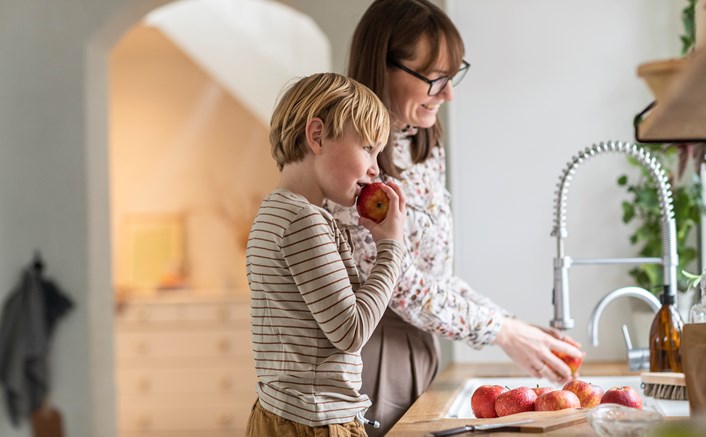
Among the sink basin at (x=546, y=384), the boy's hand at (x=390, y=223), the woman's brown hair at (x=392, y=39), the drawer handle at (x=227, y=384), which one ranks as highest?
the woman's brown hair at (x=392, y=39)

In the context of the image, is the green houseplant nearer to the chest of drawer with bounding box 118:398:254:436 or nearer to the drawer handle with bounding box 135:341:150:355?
the chest of drawer with bounding box 118:398:254:436

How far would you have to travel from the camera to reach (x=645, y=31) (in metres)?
2.53

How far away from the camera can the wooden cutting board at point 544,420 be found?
4.42 ft

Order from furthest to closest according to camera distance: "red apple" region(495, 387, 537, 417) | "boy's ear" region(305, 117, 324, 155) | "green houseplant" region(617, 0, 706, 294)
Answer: "green houseplant" region(617, 0, 706, 294) → "red apple" region(495, 387, 537, 417) → "boy's ear" region(305, 117, 324, 155)

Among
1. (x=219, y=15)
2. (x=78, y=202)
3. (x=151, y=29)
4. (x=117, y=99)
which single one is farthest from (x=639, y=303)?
(x=117, y=99)

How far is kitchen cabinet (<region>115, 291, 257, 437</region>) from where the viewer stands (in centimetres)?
519

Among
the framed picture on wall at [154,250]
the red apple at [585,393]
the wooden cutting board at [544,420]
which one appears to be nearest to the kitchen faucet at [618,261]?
the red apple at [585,393]

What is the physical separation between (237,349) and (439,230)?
3440 mm

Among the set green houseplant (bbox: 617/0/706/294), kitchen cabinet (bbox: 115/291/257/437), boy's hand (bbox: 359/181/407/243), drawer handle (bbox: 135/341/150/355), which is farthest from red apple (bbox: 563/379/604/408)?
drawer handle (bbox: 135/341/150/355)

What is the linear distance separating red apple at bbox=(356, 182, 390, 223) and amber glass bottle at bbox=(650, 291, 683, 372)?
0.76m

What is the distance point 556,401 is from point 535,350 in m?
0.39

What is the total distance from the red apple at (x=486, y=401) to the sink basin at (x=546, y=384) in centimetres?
7

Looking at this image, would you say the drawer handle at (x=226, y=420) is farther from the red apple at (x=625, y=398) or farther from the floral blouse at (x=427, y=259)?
the red apple at (x=625, y=398)

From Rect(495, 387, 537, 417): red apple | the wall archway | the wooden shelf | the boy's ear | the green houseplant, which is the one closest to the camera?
the wooden shelf
